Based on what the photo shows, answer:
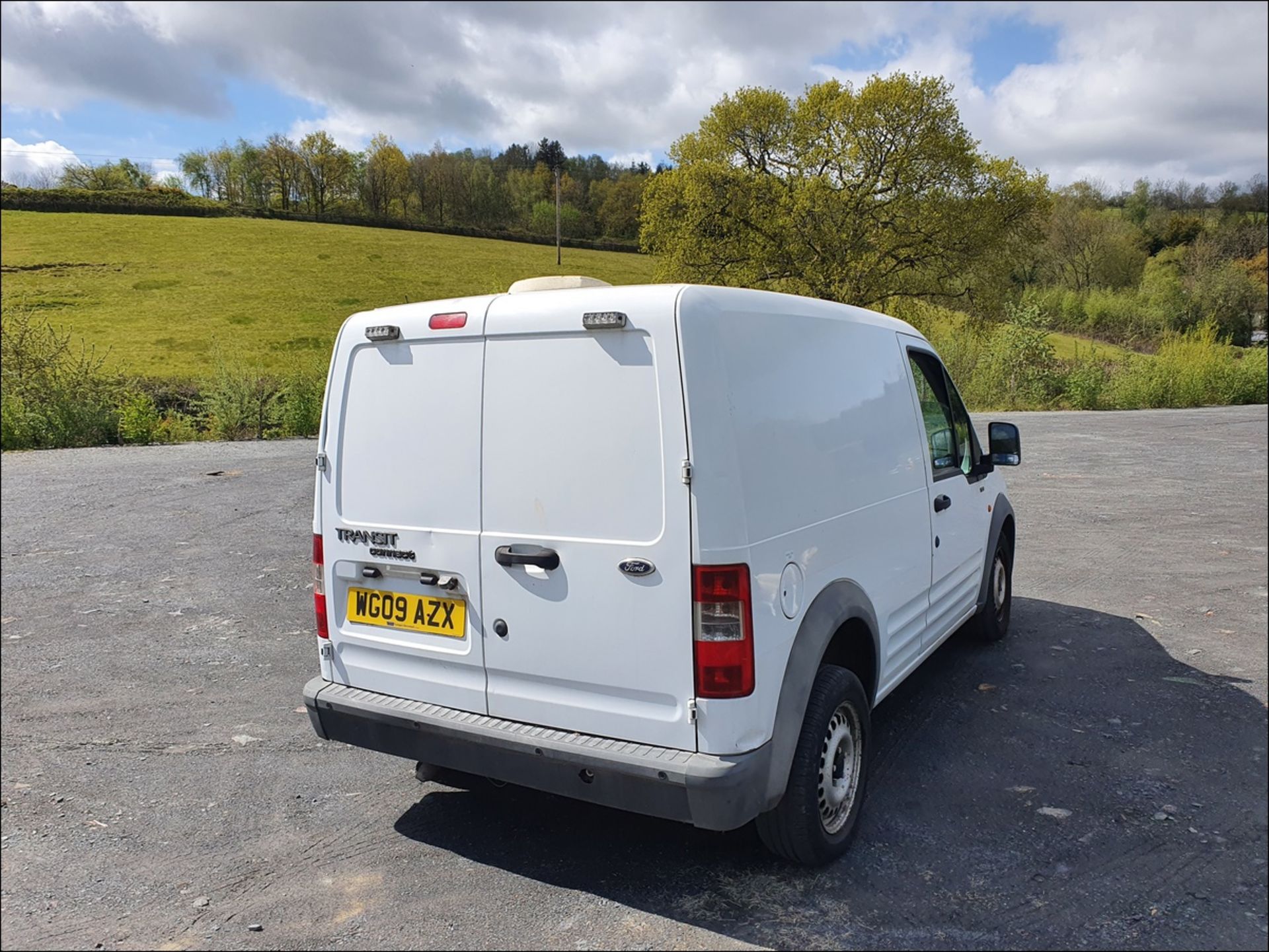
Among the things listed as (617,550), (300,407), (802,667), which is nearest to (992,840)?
(802,667)

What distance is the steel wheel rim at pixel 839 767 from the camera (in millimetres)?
3145

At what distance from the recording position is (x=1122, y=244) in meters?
51.8

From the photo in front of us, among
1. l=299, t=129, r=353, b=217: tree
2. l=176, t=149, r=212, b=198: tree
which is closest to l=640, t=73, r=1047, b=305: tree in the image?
l=299, t=129, r=353, b=217: tree

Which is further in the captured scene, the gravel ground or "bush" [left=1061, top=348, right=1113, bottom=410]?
"bush" [left=1061, top=348, right=1113, bottom=410]

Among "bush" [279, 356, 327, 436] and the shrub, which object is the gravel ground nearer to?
the shrub

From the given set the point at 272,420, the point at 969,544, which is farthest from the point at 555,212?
the point at 969,544

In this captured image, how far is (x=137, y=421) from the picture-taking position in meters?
16.8

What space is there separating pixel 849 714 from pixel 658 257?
33.7 meters

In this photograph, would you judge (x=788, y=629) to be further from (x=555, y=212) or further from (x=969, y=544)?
(x=555, y=212)

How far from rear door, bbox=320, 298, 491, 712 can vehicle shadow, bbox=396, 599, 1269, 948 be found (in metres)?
0.77

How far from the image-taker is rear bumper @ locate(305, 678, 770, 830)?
265 cm

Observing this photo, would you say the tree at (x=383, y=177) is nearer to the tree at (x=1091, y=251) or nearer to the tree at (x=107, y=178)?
the tree at (x=107, y=178)

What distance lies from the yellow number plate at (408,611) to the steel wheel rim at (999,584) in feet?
12.4

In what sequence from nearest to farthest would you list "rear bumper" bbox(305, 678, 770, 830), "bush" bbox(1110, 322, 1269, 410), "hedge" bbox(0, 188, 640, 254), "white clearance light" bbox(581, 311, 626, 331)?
"rear bumper" bbox(305, 678, 770, 830) < "white clearance light" bbox(581, 311, 626, 331) < "bush" bbox(1110, 322, 1269, 410) < "hedge" bbox(0, 188, 640, 254)
